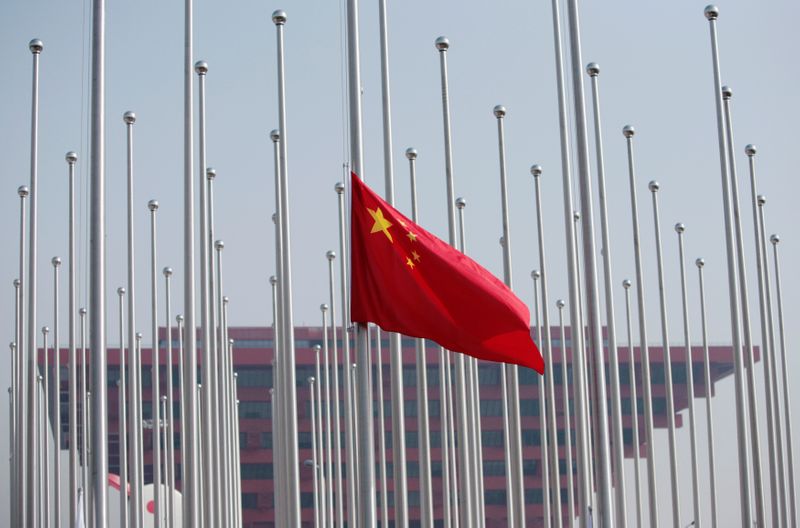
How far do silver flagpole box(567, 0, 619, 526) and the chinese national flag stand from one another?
2.42 feet

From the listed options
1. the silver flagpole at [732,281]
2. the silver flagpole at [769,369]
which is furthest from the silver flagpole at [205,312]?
the silver flagpole at [769,369]

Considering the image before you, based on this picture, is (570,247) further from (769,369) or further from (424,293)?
(769,369)

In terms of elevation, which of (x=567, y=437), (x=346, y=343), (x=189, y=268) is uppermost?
(x=189, y=268)

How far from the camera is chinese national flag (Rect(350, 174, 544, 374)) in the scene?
14.1 m

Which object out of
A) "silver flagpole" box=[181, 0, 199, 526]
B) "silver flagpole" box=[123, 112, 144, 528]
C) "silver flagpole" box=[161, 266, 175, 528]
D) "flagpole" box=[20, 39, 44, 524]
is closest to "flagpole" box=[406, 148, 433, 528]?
"silver flagpole" box=[181, 0, 199, 526]

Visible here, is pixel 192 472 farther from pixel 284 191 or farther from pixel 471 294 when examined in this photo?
pixel 471 294

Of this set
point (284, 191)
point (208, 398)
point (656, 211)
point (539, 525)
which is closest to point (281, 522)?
point (208, 398)

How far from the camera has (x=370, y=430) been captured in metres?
13.6

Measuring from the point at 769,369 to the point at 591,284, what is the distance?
10.3 m

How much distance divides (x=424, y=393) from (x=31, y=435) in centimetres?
703

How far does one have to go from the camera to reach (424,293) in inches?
558

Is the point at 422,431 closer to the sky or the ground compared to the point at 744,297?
closer to the ground

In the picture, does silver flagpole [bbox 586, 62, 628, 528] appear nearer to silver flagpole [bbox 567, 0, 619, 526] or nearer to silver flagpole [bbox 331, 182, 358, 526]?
silver flagpole [bbox 567, 0, 619, 526]

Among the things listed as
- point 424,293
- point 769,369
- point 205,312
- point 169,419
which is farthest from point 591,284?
point 169,419
